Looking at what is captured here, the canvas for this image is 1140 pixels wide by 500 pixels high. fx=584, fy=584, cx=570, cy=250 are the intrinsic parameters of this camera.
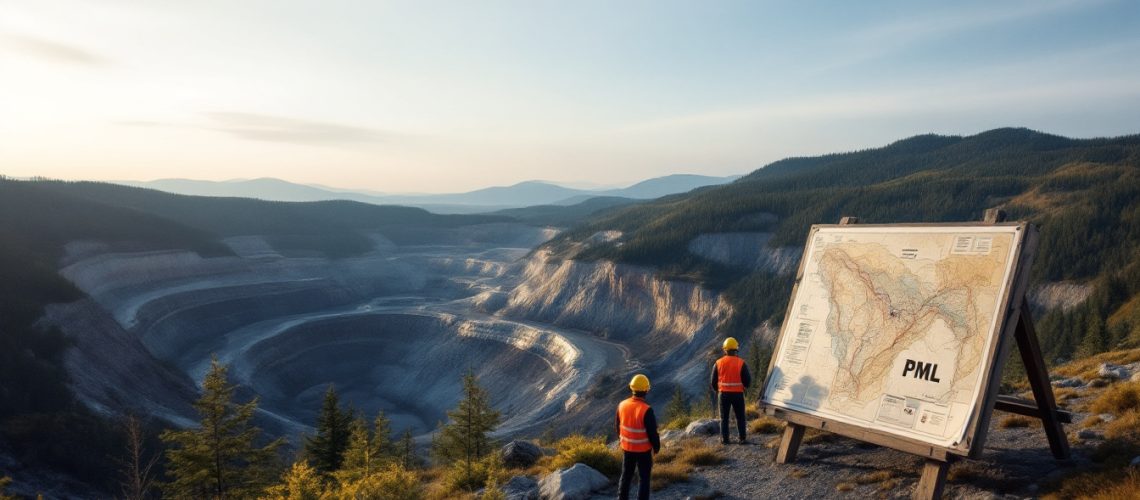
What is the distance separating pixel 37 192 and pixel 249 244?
37.6 metres

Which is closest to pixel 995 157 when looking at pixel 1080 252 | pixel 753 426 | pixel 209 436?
pixel 1080 252

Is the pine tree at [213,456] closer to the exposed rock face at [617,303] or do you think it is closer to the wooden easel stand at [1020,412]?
the wooden easel stand at [1020,412]

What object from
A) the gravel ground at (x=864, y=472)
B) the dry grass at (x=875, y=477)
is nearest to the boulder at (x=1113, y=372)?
the gravel ground at (x=864, y=472)

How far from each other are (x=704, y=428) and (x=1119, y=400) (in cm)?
951

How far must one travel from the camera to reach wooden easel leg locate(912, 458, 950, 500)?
9.59 m

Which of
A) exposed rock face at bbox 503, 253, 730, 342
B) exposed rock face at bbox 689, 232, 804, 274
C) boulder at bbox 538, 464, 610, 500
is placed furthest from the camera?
exposed rock face at bbox 689, 232, 804, 274

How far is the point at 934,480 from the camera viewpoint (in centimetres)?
962

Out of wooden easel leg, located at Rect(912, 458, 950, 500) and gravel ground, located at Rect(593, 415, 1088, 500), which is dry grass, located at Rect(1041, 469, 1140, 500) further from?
wooden easel leg, located at Rect(912, 458, 950, 500)

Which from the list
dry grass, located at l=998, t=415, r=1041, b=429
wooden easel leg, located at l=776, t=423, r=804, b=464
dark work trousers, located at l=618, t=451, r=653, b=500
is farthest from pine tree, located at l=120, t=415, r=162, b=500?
dry grass, located at l=998, t=415, r=1041, b=429

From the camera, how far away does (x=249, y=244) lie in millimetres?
125750

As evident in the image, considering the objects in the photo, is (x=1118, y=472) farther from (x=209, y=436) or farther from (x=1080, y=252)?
(x=1080, y=252)

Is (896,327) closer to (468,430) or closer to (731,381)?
(731,381)

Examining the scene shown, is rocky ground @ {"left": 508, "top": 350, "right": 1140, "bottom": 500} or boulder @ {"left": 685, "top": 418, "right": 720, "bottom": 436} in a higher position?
rocky ground @ {"left": 508, "top": 350, "right": 1140, "bottom": 500}

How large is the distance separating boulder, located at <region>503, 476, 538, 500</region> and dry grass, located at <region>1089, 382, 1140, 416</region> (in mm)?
12892
